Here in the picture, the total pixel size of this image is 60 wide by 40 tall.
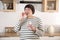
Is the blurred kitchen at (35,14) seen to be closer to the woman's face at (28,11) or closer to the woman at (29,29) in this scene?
the woman's face at (28,11)

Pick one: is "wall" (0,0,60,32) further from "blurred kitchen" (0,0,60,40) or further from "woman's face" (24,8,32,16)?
"woman's face" (24,8,32,16)

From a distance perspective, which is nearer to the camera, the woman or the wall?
the woman

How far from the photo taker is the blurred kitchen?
292 cm

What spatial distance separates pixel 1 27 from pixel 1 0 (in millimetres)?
557

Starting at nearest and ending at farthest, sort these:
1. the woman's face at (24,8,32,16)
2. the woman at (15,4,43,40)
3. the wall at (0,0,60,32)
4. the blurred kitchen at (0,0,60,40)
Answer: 1. the woman at (15,4,43,40)
2. the woman's face at (24,8,32,16)
3. the blurred kitchen at (0,0,60,40)
4. the wall at (0,0,60,32)

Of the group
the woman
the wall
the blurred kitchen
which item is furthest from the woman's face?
the wall

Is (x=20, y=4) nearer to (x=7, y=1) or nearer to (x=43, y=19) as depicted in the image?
(x=7, y=1)

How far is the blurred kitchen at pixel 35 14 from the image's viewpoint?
292cm

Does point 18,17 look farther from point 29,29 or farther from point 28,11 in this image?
point 29,29

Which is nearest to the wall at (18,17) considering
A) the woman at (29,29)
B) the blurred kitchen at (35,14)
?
the blurred kitchen at (35,14)

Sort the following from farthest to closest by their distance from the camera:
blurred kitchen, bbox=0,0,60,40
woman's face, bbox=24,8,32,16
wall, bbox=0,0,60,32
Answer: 1. wall, bbox=0,0,60,32
2. blurred kitchen, bbox=0,0,60,40
3. woman's face, bbox=24,8,32,16

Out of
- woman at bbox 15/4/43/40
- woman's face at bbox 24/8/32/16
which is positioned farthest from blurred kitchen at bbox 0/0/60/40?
woman at bbox 15/4/43/40

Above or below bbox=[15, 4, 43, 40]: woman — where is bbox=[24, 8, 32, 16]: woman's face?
above

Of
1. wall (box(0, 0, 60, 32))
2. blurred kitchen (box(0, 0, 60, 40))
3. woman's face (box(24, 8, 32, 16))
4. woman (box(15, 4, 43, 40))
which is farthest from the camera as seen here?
wall (box(0, 0, 60, 32))
